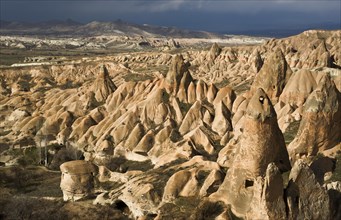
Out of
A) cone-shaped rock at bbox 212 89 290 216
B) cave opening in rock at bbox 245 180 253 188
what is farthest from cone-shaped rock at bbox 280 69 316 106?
cave opening in rock at bbox 245 180 253 188

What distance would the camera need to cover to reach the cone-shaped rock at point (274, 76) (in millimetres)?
62062

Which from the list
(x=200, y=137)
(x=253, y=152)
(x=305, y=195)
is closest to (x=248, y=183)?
(x=253, y=152)

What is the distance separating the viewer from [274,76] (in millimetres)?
62375

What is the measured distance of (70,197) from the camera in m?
42.5

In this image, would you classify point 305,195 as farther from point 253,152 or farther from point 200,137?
point 200,137

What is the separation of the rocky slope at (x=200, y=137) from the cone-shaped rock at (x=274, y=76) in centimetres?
14

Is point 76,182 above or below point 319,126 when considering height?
below

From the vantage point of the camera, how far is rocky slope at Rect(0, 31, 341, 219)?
29.8m

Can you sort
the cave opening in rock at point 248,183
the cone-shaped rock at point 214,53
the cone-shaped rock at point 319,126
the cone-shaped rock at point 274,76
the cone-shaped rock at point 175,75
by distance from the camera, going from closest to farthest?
1. the cave opening in rock at point 248,183
2. the cone-shaped rock at point 319,126
3. the cone-shaped rock at point 274,76
4. the cone-shaped rock at point 175,75
5. the cone-shaped rock at point 214,53

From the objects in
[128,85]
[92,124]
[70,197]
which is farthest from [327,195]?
[128,85]

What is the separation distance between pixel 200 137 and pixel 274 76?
581 inches

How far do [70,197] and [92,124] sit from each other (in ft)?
114

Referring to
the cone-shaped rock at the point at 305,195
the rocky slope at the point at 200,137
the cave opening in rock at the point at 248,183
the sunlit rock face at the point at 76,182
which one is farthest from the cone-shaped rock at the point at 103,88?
the cone-shaped rock at the point at 305,195

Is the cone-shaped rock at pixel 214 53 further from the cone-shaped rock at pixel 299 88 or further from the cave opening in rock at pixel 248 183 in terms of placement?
the cave opening in rock at pixel 248 183
